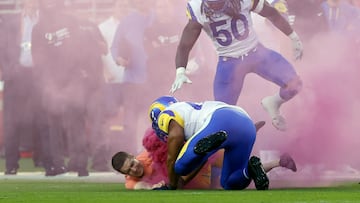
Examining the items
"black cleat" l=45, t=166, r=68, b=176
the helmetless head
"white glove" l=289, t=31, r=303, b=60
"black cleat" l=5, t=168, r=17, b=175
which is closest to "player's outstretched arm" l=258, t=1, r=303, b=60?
"white glove" l=289, t=31, r=303, b=60

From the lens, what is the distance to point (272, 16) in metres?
10.8

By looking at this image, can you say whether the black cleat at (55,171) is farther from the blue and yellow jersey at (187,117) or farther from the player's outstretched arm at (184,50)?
the blue and yellow jersey at (187,117)

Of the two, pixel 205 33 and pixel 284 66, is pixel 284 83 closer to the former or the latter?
pixel 284 66

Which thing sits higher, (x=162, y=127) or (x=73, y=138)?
(x=162, y=127)

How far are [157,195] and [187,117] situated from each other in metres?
0.90

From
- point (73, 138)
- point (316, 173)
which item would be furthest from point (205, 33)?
point (73, 138)

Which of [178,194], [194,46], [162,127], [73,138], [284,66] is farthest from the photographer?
[73,138]

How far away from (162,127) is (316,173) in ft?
6.83

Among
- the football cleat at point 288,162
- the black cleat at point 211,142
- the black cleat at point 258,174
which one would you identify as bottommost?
the football cleat at point 288,162

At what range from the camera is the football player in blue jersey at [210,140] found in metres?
8.91

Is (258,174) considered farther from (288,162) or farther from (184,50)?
(184,50)

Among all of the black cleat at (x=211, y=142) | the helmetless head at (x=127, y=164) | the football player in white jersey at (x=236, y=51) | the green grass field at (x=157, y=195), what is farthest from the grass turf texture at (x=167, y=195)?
the football player in white jersey at (x=236, y=51)

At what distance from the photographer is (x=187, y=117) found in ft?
30.2

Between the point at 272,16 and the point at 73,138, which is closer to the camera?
the point at 272,16
